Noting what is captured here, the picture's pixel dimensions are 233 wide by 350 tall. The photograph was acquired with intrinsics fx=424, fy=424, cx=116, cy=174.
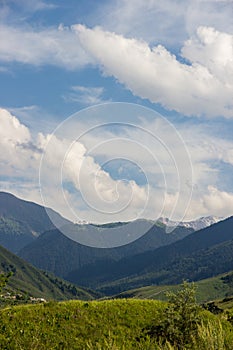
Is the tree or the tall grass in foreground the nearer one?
the tree

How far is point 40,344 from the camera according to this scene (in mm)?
33375

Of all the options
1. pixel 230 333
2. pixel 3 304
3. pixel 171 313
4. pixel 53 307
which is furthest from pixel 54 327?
pixel 230 333

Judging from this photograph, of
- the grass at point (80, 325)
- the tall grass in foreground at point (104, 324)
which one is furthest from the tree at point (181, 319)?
the grass at point (80, 325)

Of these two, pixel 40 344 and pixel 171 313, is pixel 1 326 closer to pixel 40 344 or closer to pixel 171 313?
pixel 40 344

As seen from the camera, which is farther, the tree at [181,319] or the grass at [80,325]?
the grass at [80,325]

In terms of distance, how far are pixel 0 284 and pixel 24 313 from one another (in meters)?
12.7

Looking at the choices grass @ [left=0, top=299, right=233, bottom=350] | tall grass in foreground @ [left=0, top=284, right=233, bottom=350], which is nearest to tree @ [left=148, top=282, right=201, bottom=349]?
tall grass in foreground @ [left=0, top=284, right=233, bottom=350]

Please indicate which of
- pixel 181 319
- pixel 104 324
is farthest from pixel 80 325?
pixel 181 319

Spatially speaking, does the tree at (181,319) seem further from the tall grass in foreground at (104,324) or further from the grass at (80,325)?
the grass at (80,325)

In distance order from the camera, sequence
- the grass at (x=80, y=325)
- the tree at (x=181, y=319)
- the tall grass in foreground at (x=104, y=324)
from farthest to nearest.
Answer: the grass at (x=80, y=325) → the tall grass in foreground at (x=104, y=324) → the tree at (x=181, y=319)

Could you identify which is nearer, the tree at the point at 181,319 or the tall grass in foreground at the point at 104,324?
the tree at the point at 181,319

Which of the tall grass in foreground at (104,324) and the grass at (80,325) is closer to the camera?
the tall grass in foreground at (104,324)

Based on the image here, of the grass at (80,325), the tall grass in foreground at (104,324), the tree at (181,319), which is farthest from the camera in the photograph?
the grass at (80,325)

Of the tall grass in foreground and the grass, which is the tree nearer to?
the tall grass in foreground
